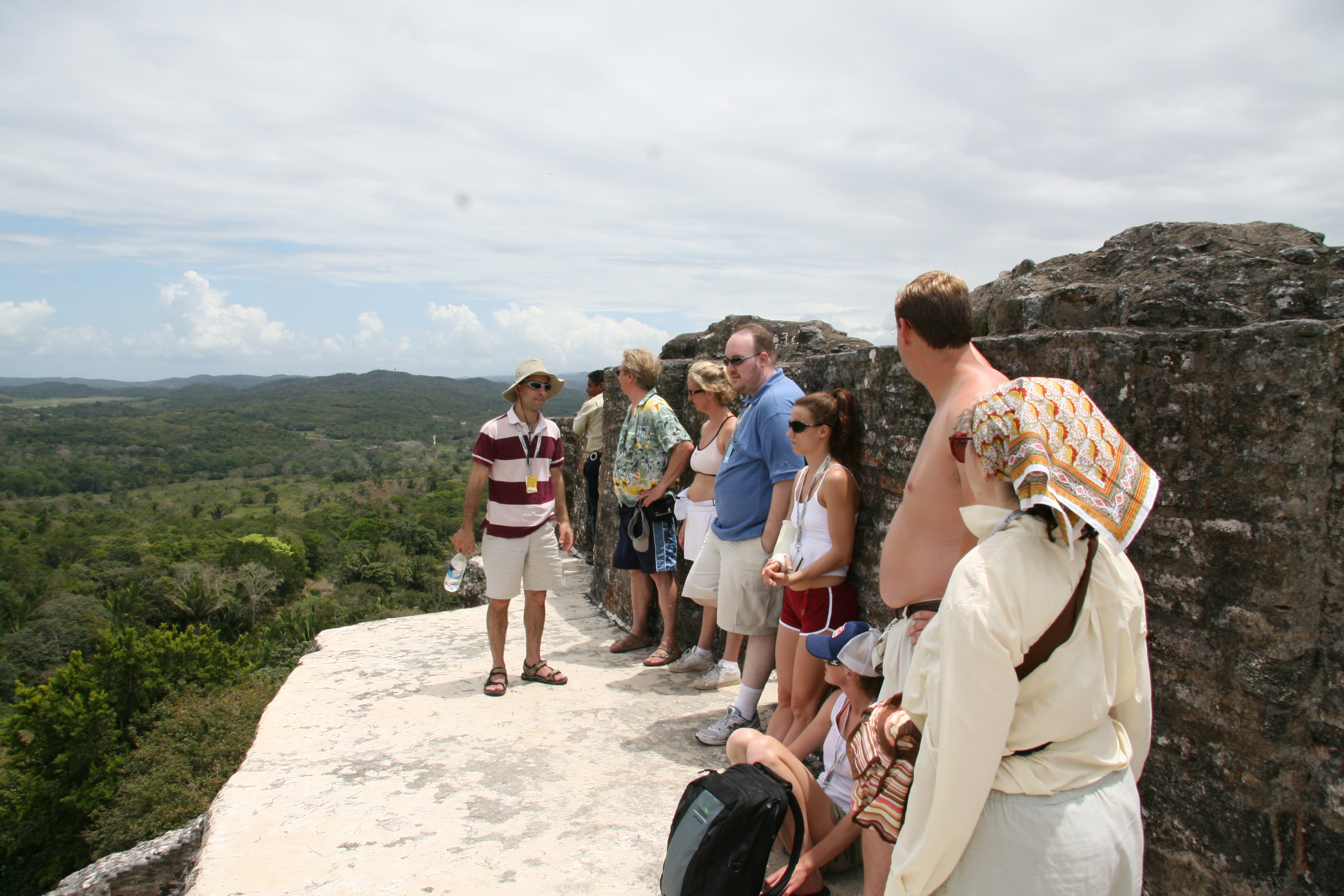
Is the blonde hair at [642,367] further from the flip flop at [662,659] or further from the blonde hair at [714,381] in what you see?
the flip flop at [662,659]

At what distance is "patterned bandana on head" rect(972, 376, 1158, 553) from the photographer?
4.07ft

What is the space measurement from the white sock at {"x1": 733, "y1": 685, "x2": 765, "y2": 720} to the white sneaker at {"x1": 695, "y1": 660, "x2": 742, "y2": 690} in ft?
2.09

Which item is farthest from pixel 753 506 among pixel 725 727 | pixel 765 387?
pixel 725 727

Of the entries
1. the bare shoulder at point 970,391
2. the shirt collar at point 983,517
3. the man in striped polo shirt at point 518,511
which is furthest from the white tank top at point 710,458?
the shirt collar at point 983,517

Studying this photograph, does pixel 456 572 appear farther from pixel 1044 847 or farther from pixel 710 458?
Answer: pixel 1044 847

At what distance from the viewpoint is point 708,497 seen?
4121 mm

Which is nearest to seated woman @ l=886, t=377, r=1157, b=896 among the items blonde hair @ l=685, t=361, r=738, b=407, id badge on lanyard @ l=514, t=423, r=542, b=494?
blonde hair @ l=685, t=361, r=738, b=407

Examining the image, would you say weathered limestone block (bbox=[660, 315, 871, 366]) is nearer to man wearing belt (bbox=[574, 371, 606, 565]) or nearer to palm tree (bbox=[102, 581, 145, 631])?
man wearing belt (bbox=[574, 371, 606, 565])

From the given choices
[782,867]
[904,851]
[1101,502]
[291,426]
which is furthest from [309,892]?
[291,426]

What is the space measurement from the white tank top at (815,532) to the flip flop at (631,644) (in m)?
2.21

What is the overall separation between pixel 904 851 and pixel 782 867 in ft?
4.47

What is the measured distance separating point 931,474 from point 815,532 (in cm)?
116

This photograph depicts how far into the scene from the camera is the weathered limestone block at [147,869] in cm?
385

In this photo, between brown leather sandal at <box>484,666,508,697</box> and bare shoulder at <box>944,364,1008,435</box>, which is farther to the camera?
brown leather sandal at <box>484,666,508,697</box>
